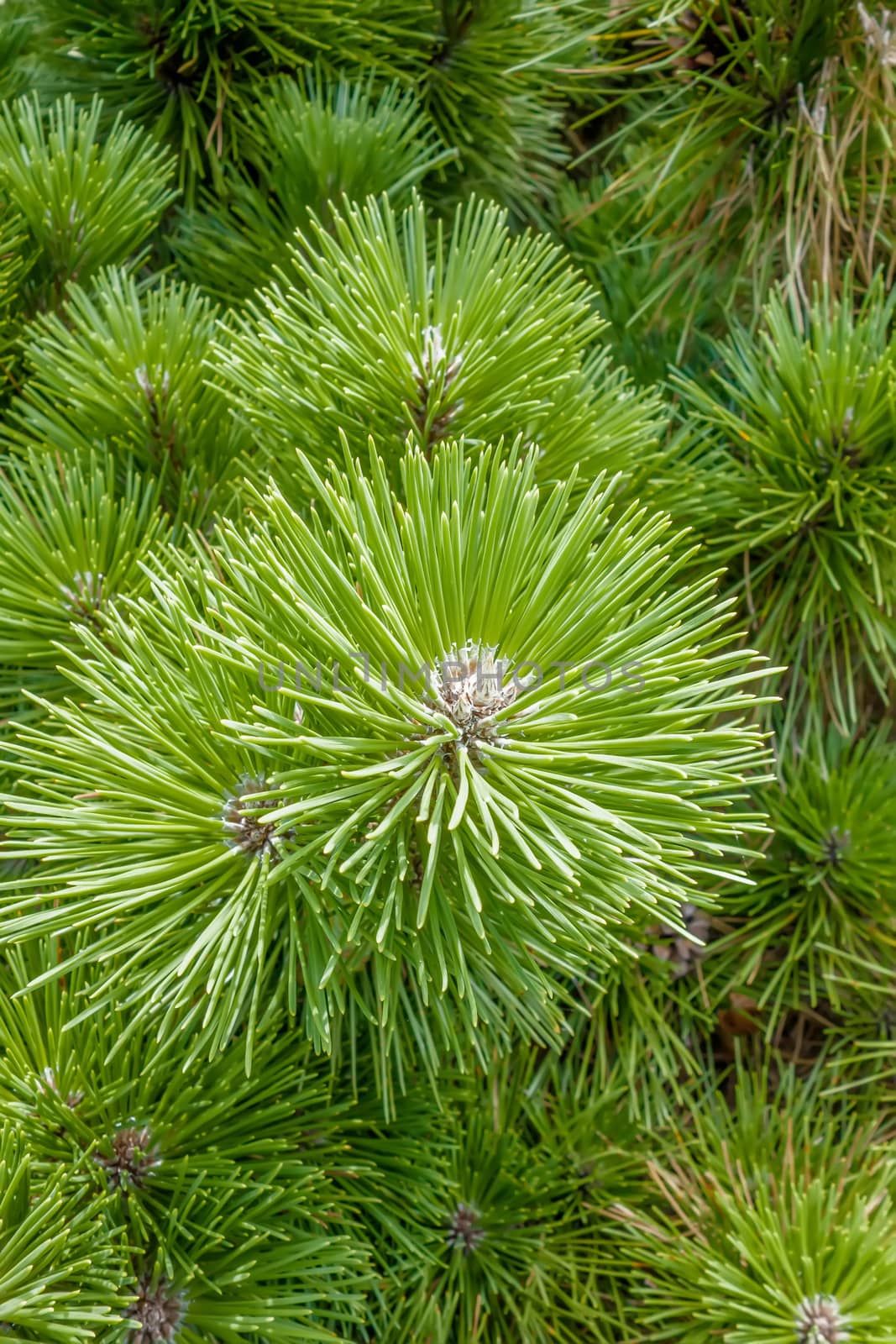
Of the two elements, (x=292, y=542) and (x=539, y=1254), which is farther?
(x=539, y=1254)

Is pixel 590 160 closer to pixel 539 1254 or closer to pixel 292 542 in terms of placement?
pixel 292 542

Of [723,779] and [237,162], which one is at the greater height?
[237,162]

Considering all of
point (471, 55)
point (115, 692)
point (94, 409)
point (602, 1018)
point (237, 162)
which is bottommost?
point (602, 1018)

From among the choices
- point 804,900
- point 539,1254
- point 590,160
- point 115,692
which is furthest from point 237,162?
point 539,1254

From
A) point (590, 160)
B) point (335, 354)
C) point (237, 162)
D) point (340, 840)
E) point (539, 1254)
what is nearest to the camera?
point (340, 840)

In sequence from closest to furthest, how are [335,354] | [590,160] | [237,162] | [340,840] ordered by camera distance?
[340,840] < [335,354] < [237,162] < [590,160]

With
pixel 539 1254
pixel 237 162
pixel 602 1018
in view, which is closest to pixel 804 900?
pixel 602 1018
